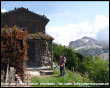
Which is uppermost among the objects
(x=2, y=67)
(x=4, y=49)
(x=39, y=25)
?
(x=39, y=25)

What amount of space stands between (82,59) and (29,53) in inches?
552

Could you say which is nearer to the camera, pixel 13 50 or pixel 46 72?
pixel 13 50

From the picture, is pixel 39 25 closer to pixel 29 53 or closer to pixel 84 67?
pixel 29 53

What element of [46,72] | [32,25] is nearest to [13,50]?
[46,72]

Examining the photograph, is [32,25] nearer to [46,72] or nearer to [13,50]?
[46,72]

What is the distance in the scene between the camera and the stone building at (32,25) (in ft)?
72.4

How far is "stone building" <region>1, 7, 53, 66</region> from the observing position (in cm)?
2206

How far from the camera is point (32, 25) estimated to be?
23.7m

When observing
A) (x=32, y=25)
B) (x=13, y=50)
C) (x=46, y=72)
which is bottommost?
(x=46, y=72)

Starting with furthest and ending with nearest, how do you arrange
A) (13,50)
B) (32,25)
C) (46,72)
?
(32,25) < (46,72) < (13,50)

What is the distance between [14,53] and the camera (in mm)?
12586

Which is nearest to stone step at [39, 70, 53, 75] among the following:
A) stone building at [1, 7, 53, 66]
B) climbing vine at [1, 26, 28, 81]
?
stone building at [1, 7, 53, 66]

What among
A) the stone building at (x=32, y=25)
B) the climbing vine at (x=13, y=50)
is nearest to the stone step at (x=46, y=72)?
the stone building at (x=32, y=25)

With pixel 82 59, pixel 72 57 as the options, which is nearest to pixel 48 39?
pixel 72 57
